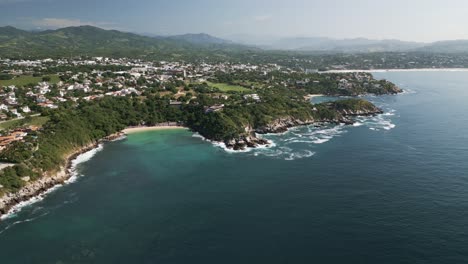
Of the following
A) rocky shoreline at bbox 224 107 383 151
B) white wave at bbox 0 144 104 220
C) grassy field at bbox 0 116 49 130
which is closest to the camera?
white wave at bbox 0 144 104 220

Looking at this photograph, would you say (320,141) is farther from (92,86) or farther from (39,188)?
(92,86)

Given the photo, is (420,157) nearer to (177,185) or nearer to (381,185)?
(381,185)

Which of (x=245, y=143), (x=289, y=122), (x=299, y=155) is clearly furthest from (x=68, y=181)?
(x=289, y=122)

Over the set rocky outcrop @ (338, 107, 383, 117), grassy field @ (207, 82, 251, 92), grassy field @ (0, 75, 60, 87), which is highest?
grassy field @ (0, 75, 60, 87)

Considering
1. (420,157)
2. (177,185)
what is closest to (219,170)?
(177,185)

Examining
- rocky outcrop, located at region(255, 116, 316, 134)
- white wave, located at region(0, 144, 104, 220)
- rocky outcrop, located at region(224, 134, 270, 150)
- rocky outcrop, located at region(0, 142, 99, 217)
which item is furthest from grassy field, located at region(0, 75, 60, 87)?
rocky outcrop, located at region(224, 134, 270, 150)

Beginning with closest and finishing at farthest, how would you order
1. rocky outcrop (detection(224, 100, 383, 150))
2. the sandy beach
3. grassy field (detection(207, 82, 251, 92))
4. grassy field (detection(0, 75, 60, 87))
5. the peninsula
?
the peninsula → rocky outcrop (detection(224, 100, 383, 150)) → the sandy beach → grassy field (detection(0, 75, 60, 87)) → grassy field (detection(207, 82, 251, 92))

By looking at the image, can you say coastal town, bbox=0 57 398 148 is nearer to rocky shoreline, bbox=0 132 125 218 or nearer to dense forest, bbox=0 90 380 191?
dense forest, bbox=0 90 380 191
